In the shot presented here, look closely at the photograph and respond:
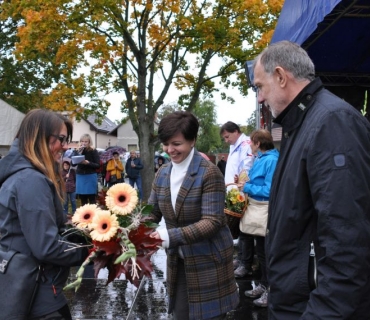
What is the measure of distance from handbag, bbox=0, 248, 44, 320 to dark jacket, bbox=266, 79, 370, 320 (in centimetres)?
122

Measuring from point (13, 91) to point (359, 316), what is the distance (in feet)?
90.1

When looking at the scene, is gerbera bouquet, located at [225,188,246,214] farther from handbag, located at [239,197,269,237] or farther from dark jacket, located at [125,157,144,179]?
dark jacket, located at [125,157,144,179]

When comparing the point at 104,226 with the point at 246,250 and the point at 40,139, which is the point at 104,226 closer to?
the point at 40,139

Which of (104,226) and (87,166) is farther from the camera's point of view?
(87,166)

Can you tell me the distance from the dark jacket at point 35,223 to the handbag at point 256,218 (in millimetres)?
2998

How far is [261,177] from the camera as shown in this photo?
4816 millimetres

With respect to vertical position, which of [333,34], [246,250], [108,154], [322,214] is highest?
[333,34]

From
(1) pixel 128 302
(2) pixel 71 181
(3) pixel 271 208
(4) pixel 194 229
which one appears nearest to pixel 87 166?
(2) pixel 71 181

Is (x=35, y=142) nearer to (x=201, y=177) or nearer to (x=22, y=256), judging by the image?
(x=22, y=256)

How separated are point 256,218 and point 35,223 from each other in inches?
130

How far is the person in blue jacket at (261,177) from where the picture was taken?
186 inches

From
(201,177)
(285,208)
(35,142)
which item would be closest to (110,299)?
(201,177)

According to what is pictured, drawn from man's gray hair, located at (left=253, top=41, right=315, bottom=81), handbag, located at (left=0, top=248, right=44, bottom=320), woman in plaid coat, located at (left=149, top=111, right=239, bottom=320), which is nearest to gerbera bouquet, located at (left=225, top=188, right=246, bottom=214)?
woman in plaid coat, located at (left=149, top=111, right=239, bottom=320)

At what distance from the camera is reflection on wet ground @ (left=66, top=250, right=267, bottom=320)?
4629 millimetres
